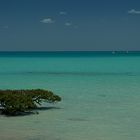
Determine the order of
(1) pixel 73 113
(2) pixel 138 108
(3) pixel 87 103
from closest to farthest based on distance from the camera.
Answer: (1) pixel 73 113, (2) pixel 138 108, (3) pixel 87 103

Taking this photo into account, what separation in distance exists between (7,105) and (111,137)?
3127mm

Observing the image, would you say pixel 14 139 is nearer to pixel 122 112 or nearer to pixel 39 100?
pixel 39 100

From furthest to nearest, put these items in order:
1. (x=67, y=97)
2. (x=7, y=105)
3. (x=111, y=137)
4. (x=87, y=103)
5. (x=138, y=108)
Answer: (x=67, y=97) → (x=87, y=103) → (x=138, y=108) → (x=7, y=105) → (x=111, y=137)

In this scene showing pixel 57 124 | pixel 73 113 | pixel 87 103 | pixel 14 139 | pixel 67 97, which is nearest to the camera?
pixel 14 139

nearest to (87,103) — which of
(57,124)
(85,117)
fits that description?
(85,117)

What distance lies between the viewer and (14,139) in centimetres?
936

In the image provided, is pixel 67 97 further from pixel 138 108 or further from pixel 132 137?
pixel 132 137

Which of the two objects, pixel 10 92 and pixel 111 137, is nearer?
pixel 111 137

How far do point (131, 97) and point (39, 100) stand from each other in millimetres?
4978

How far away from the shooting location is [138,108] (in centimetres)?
1409

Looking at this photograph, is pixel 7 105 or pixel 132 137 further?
pixel 7 105

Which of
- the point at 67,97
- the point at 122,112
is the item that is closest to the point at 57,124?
the point at 122,112

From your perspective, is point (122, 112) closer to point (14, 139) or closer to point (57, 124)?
point (57, 124)

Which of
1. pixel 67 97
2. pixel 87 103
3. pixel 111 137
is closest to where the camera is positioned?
pixel 111 137
